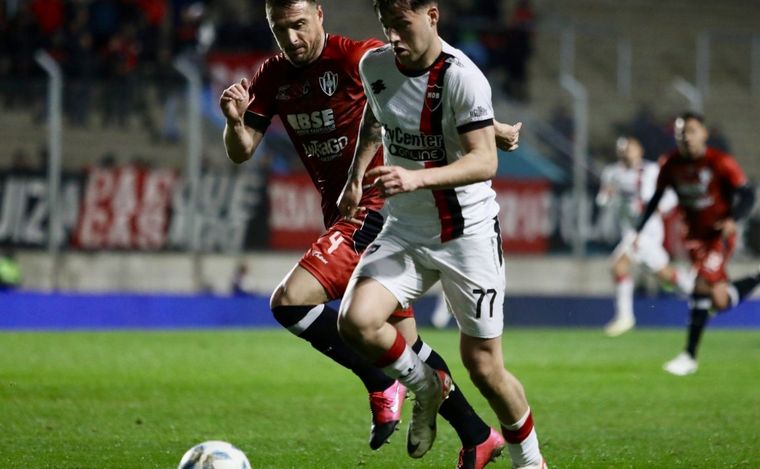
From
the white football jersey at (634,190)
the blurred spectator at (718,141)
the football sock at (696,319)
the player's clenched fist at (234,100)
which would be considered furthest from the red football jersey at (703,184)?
the blurred spectator at (718,141)

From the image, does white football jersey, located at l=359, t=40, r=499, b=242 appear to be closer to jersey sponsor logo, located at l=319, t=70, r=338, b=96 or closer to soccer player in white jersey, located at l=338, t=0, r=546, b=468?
soccer player in white jersey, located at l=338, t=0, r=546, b=468

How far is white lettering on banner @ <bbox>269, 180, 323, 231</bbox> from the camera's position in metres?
18.1

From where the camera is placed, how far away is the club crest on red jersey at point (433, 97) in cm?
559

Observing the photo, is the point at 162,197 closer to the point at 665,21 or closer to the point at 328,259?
the point at 328,259

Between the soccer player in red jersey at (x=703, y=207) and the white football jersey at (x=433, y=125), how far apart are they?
21.5 ft

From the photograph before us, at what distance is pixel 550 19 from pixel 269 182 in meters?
9.73

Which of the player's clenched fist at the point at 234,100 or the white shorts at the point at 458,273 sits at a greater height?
the player's clenched fist at the point at 234,100

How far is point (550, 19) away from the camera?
25.8 metres

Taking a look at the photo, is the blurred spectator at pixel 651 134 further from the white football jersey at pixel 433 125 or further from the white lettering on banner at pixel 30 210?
the white football jersey at pixel 433 125

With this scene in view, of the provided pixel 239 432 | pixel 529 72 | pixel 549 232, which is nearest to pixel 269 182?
pixel 549 232

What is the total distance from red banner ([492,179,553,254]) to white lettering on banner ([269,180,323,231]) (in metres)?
2.69

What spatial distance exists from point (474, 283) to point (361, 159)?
0.94 metres

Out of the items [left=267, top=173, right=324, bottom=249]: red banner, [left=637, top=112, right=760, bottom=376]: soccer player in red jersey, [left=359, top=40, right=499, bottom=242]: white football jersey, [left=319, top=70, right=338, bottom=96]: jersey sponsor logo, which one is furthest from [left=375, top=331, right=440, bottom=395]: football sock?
[left=267, top=173, right=324, bottom=249]: red banner

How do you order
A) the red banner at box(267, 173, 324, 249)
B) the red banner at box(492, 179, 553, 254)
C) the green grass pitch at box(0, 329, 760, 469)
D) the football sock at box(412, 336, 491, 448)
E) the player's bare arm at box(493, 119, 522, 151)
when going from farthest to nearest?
the red banner at box(492, 179, 553, 254) → the red banner at box(267, 173, 324, 249) → the green grass pitch at box(0, 329, 760, 469) → the football sock at box(412, 336, 491, 448) → the player's bare arm at box(493, 119, 522, 151)
